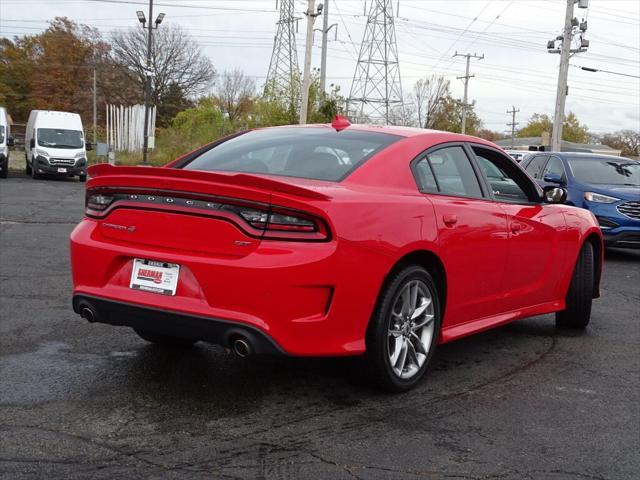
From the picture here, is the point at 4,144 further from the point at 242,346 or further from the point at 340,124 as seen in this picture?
the point at 242,346

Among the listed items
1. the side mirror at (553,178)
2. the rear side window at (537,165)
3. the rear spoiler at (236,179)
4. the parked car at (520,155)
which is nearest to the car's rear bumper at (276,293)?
the rear spoiler at (236,179)

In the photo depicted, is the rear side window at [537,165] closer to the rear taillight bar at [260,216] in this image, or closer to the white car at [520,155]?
the white car at [520,155]

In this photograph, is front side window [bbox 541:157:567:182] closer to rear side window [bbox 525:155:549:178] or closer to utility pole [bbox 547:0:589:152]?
rear side window [bbox 525:155:549:178]

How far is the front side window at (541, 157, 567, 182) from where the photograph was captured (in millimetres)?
12289

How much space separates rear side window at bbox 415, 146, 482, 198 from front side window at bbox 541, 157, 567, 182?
A: 761 centimetres

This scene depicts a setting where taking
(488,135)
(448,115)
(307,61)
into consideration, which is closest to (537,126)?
(488,135)

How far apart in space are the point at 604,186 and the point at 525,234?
7079 mm

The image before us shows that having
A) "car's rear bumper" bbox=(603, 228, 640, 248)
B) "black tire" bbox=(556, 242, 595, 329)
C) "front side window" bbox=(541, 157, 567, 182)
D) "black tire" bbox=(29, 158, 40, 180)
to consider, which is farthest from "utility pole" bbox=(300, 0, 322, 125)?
"black tire" bbox=(556, 242, 595, 329)

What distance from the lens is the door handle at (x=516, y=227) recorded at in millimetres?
5211

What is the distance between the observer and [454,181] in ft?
16.1

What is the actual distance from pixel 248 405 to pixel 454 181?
6.48 feet

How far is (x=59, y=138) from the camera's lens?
93.9 ft

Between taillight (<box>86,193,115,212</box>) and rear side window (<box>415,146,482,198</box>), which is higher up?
rear side window (<box>415,146,482,198</box>)

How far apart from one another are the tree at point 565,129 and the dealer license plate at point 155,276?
114 m
